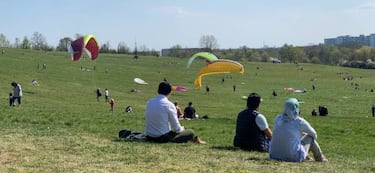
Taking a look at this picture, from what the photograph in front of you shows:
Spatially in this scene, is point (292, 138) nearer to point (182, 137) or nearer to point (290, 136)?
point (290, 136)

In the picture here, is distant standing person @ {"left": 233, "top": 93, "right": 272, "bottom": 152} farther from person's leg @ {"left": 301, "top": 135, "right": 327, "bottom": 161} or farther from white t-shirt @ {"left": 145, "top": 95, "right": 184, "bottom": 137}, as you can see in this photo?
white t-shirt @ {"left": 145, "top": 95, "right": 184, "bottom": 137}

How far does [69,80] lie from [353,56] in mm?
141801

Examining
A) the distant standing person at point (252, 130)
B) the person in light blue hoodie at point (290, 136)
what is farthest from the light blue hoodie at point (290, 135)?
the distant standing person at point (252, 130)

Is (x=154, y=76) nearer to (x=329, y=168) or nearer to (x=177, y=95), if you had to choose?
(x=177, y=95)

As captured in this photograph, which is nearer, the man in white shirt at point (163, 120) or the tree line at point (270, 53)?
the man in white shirt at point (163, 120)

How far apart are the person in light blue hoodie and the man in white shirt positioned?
2.73 m

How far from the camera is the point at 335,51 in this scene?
639 feet

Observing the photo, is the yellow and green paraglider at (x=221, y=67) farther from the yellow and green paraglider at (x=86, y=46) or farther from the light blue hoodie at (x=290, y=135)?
the light blue hoodie at (x=290, y=135)

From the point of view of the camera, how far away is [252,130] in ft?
38.5

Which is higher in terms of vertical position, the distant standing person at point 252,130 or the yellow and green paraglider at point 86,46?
the yellow and green paraglider at point 86,46

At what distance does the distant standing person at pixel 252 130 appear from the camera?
11.6 m

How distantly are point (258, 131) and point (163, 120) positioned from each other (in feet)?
6.88

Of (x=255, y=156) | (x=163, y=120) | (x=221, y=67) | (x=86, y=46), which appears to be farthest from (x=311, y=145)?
(x=86, y=46)

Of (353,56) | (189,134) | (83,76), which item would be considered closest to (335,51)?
(353,56)
